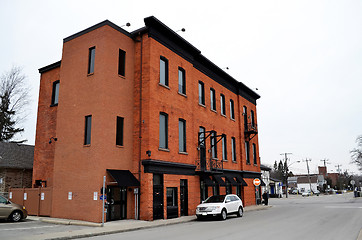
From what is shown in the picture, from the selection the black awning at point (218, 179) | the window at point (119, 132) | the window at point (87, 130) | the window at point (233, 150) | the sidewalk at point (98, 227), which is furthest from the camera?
the window at point (233, 150)

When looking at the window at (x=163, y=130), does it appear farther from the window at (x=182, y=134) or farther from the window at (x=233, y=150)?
the window at (x=233, y=150)

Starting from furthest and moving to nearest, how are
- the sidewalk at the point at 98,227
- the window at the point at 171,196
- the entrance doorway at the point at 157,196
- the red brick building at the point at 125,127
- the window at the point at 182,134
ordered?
the window at the point at 182,134, the window at the point at 171,196, the entrance doorway at the point at 157,196, the red brick building at the point at 125,127, the sidewalk at the point at 98,227

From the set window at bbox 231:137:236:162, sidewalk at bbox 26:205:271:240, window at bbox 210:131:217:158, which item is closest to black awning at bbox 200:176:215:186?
window at bbox 210:131:217:158

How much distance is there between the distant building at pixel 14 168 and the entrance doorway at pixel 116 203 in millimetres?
11150

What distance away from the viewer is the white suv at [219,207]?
1911cm

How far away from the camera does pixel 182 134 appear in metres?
22.4

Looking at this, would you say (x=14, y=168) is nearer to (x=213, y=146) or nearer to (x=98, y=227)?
(x=98, y=227)

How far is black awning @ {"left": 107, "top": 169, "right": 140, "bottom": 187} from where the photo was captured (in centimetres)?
1723

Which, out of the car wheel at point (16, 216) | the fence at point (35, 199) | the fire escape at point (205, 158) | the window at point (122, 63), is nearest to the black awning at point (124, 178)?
the fence at point (35, 199)

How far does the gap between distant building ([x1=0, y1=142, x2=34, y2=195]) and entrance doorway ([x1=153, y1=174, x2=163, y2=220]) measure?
12432 mm

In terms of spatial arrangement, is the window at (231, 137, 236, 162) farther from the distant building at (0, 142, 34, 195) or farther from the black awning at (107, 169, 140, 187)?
the distant building at (0, 142, 34, 195)

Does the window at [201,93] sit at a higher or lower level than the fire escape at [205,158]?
higher

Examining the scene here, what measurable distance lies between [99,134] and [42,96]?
9377mm

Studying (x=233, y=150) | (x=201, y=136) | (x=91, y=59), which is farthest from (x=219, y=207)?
(x=233, y=150)
